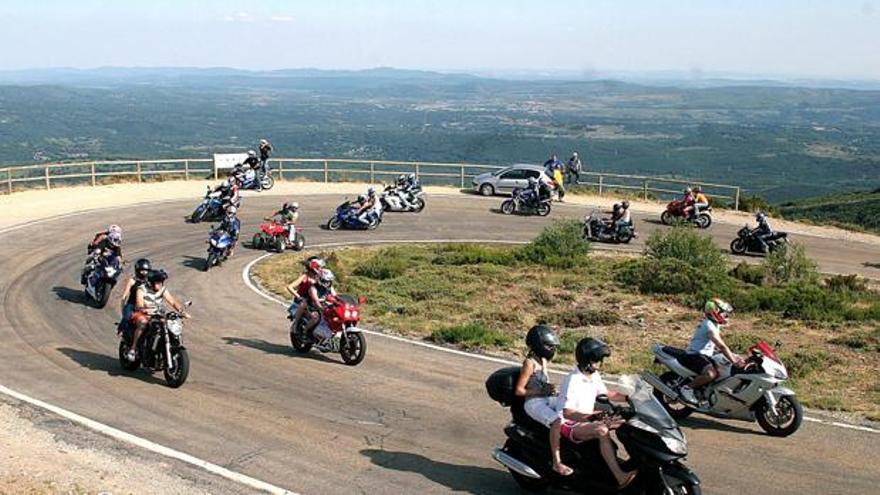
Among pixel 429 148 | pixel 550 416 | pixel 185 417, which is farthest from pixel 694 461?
pixel 429 148

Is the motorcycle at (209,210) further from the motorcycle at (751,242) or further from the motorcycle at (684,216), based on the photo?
the motorcycle at (751,242)

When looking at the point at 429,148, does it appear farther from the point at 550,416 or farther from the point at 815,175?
the point at 550,416

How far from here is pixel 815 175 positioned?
573ft

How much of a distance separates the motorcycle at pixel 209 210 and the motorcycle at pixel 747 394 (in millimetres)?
23978

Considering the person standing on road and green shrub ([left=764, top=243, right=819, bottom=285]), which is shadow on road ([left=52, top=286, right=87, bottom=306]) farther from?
A: the person standing on road

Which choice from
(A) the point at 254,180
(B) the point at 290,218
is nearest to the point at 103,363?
(B) the point at 290,218

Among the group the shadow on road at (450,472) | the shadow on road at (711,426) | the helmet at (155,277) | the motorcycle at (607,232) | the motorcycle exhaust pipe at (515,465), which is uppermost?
the helmet at (155,277)

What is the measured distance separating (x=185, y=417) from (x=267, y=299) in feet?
31.3

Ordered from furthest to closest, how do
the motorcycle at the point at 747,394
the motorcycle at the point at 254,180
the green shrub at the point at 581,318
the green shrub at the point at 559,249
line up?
the motorcycle at the point at 254,180
the green shrub at the point at 559,249
the green shrub at the point at 581,318
the motorcycle at the point at 747,394

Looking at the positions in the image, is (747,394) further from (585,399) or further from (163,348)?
(163,348)

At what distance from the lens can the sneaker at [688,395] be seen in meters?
12.4

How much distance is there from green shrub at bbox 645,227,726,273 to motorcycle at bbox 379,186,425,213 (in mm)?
13005

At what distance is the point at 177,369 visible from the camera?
542 inches

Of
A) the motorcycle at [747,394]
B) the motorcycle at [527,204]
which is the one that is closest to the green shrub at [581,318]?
the motorcycle at [747,394]
